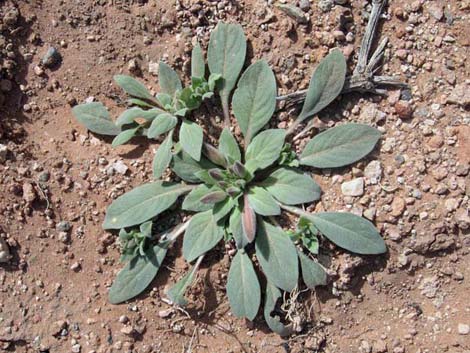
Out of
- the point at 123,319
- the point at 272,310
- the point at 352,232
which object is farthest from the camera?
the point at 123,319

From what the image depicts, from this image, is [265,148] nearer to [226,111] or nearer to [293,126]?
[293,126]

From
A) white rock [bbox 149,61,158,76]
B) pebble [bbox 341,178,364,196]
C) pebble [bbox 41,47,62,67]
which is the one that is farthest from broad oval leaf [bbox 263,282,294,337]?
pebble [bbox 41,47,62,67]

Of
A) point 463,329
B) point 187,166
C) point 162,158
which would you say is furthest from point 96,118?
point 463,329

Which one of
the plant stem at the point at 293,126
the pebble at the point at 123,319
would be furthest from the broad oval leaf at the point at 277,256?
A: the pebble at the point at 123,319

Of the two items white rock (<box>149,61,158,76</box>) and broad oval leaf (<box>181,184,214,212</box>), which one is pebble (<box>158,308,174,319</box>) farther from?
white rock (<box>149,61,158,76</box>)

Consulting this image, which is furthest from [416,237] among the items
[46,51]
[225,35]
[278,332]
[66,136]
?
[46,51]
